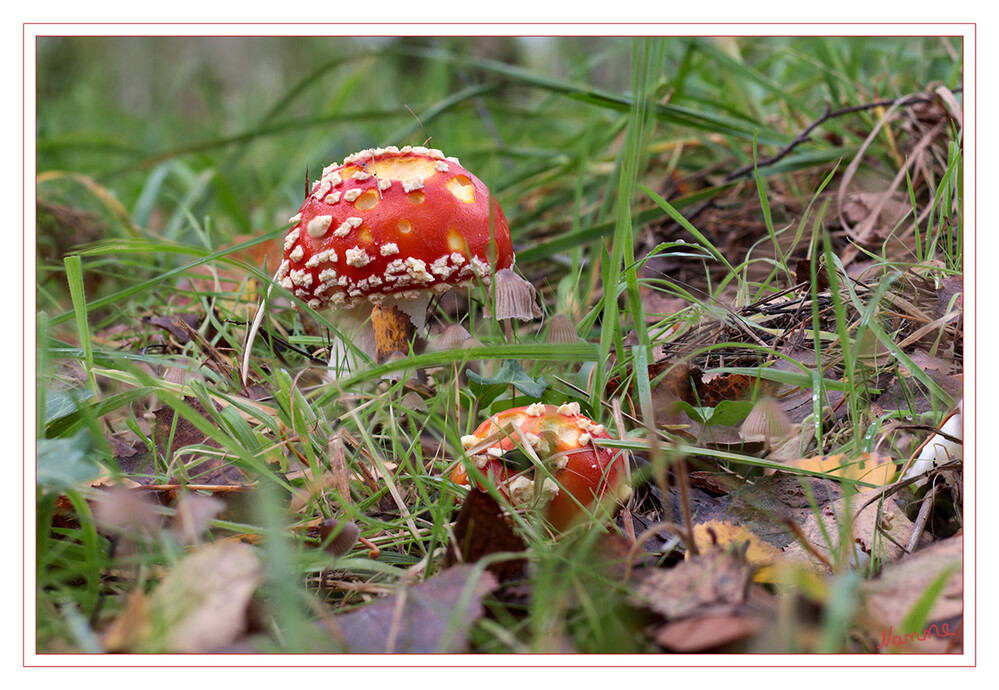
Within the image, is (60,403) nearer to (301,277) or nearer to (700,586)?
(301,277)

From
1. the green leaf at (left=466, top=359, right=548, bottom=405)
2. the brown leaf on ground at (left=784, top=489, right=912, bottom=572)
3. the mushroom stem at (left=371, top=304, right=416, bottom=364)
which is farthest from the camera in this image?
the mushroom stem at (left=371, top=304, right=416, bottom=364)

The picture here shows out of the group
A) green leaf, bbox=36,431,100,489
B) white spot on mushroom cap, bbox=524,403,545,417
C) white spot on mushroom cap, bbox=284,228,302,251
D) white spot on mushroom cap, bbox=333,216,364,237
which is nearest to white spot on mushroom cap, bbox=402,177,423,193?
white spot on mushroom cap, bbox=333,216,364,237

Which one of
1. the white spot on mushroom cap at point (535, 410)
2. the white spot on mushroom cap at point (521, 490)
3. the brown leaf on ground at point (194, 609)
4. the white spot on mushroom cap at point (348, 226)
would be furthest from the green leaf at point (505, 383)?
the brown leaf on ground at point (194, 609)

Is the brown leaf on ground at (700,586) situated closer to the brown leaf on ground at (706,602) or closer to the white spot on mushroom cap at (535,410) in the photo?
the brown leaf on ground at (706,602)

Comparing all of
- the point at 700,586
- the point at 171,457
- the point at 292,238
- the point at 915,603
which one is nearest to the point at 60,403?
the point at 171,457

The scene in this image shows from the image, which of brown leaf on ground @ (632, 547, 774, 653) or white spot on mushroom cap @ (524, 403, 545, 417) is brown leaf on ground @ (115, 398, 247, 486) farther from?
brown leaf on ground @ (632, 547, 774, 653)
